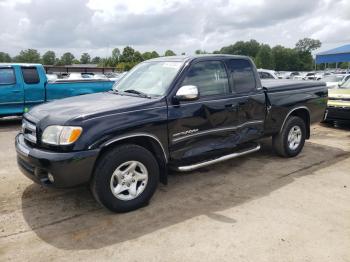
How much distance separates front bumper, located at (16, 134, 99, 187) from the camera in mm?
3627

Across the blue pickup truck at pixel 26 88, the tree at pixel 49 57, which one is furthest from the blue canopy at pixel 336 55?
the tree at pixel 49 57

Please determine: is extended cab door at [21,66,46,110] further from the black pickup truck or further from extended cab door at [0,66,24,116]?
the black pickup truck

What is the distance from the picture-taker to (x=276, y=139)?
6316 millimetres

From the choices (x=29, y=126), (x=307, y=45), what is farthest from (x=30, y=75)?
(x=307, y=45)

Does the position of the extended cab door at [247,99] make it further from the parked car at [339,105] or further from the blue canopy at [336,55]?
the blue canopy at [336,55]

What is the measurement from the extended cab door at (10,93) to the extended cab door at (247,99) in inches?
287

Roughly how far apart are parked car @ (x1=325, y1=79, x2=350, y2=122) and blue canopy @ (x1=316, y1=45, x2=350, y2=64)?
99.3 feet

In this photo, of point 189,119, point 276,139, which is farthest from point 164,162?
point 276,139

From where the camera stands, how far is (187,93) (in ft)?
14.2

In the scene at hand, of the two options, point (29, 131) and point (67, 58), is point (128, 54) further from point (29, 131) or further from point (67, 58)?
point (29, 131)

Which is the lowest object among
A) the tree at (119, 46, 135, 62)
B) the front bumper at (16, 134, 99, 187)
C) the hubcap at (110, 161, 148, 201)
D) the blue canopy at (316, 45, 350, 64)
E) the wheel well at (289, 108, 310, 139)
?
the hubcap at (110, 161, 148, 201)

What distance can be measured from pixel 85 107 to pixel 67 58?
141 metres

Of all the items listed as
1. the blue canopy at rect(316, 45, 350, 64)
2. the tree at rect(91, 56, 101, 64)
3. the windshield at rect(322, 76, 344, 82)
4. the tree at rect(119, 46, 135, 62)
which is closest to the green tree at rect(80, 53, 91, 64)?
the tree at rect(91, 56, 101, 64)

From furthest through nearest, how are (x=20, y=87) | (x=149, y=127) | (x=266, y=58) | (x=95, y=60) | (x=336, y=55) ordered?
1. (x=95, y=60)
2. (x=266, y=58)
3. (x=336, y=55)
4. (x=20, y=87)
5. (x=149, y=127)
